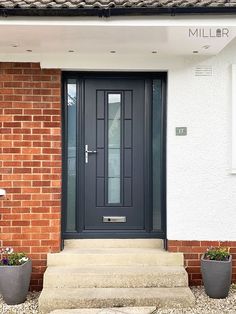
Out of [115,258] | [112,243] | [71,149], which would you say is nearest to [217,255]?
[115,258]

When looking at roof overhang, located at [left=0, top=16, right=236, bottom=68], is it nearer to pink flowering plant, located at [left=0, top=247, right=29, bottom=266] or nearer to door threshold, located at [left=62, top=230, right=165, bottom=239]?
door threshold, located at [left=62, top=230, right=165, bottom=239]

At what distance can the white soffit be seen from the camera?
4574mm

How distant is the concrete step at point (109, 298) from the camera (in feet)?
16.3

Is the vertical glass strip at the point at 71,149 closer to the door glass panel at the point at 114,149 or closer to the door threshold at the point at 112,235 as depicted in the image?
the door threshold at the point at 112,235

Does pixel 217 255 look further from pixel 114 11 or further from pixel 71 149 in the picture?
pixel 114 11

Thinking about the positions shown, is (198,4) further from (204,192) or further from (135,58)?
(204,192)

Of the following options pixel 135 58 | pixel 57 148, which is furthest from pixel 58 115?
pixel 135 58

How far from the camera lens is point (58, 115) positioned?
5809mm

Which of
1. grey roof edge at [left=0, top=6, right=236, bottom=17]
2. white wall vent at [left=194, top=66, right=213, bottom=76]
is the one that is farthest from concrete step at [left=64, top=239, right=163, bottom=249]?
grey roof edge at [left=0, top=6, right=236, bottom=17]

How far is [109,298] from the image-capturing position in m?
4.99

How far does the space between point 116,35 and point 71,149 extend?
75.6 inches

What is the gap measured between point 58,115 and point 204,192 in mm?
2296

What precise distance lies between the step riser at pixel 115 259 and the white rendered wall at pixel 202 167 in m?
0.33

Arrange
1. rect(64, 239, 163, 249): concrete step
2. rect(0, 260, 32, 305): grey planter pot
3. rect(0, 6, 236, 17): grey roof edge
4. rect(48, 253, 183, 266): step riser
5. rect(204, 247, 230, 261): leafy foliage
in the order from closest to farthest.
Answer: rect(0, 6, 236, 17): grey roof edge → rect(0, 260, 32, 305): grey planter pot → rect(204, 247, 230, 261): leafy foliage → rect(48, 253, 183, 266): step riser → rect(64, 239, 163, 249): concrete step
